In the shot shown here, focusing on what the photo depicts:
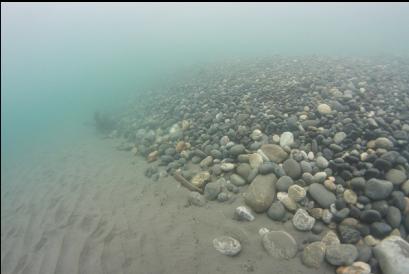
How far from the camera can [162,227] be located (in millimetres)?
4062

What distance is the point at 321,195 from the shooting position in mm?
3535

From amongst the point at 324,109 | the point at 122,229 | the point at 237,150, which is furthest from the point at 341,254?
the point at 122,229

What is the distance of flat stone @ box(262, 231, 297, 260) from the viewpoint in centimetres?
311

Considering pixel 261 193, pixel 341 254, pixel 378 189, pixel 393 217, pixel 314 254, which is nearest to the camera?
pixel 341 254

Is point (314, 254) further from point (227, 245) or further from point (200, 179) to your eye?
point (200, 179)

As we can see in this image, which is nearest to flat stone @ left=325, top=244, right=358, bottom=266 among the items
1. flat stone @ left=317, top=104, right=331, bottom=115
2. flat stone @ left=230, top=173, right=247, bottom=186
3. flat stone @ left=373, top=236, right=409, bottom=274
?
flat stone @ left=373, top=236, right=409, bottom=274

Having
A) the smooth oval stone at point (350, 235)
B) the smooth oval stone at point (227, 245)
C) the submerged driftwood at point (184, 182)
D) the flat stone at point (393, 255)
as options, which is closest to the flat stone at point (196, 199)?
the submerged driftwood at point (184, 182)

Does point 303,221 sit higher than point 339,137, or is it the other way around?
point 339,137

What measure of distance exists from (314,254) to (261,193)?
1079 millimetres

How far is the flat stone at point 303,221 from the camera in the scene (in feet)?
10.9

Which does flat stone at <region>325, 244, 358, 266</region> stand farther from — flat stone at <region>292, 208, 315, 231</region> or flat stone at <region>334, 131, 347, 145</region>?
flat stone at <region>334, 131, 347, 145</region>

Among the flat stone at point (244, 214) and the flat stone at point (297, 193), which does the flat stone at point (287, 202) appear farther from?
the flat stone at point (244, 214)

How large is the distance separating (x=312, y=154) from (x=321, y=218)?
3.72 ft

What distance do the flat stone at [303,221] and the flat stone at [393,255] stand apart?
2.36 ft
